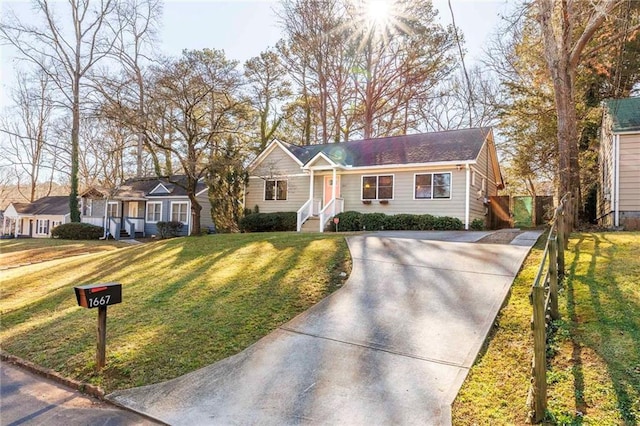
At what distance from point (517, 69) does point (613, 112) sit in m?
6.18

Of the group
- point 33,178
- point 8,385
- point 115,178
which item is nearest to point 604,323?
point 8,385

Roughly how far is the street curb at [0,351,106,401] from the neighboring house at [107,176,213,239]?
18.3 meters

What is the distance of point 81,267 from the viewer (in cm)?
1038

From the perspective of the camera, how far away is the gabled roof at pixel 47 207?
30362mm

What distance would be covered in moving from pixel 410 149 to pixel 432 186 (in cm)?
248

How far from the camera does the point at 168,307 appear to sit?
6.10 metres

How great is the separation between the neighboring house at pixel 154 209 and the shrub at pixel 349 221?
393 inches

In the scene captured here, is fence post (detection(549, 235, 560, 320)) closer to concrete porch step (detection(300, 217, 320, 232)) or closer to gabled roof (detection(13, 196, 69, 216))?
concrete porch step (detection(300, 217, 320, 232))

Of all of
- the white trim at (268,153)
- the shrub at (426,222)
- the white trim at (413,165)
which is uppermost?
the white trim at (268,153)

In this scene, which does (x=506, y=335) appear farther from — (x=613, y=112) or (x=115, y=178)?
(x=115, y=178)

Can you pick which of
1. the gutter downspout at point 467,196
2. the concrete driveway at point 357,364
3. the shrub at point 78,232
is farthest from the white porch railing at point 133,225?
the concrete driveway at point 357,364

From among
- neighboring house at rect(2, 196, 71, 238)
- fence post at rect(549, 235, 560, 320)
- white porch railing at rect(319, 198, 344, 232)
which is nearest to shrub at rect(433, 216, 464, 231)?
white porch railing at rect(319, 198, 344, 232)

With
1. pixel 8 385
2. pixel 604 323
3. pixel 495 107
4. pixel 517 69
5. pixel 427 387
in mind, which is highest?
pixel 517 69

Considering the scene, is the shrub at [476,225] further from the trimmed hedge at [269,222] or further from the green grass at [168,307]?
the green grass at [168,307]
